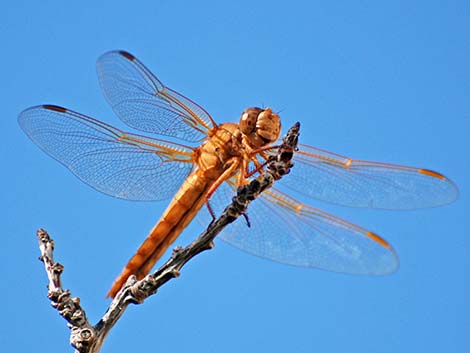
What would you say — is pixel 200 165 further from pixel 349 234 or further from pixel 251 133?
pixel 349 234

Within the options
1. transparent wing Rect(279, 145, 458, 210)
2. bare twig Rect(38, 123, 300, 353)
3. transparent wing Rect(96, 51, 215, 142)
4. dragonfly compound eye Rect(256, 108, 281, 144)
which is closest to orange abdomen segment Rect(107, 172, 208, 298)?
transparent wing Rect(96, 51, 215, 142)

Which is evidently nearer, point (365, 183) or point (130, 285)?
point (130, 285)

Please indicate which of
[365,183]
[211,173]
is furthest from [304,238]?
[211,173]

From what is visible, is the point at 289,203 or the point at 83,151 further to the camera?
the point at 289,203

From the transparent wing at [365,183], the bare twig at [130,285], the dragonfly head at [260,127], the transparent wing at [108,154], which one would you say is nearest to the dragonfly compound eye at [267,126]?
the dragonfly head at [260,127]

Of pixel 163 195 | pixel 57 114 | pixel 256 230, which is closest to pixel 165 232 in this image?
pixel 163 195

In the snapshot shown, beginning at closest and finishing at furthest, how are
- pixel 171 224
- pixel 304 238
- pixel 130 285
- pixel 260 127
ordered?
pixel 130 285, pixel 260 127, pixel 171 224, pixel 304 238

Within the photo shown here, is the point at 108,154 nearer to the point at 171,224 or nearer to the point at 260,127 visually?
the point at 171,224

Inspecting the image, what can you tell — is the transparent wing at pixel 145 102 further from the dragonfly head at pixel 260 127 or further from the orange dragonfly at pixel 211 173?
the dragonfly head at pixel 260 127
